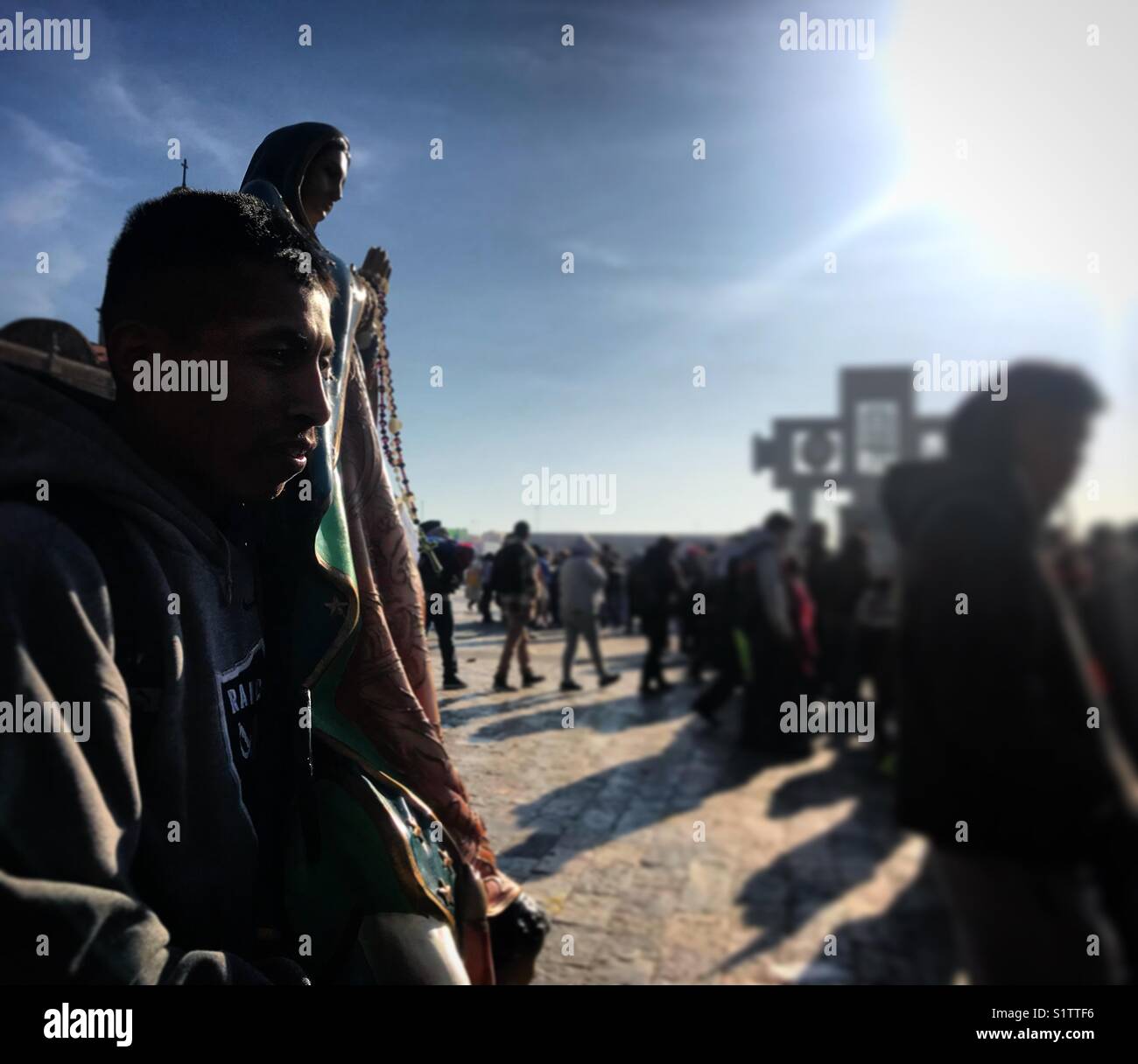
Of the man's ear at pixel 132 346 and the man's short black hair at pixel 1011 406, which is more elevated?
the man's ear at pixel 132 346

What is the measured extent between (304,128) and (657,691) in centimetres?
396

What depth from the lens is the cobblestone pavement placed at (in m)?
1.06

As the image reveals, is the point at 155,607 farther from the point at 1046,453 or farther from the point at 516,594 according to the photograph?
the point at 516,594

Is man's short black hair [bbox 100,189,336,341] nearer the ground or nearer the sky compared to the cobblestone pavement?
nearer the sky

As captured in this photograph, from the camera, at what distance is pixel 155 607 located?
823mm

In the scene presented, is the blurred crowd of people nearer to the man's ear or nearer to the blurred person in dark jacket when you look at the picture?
the man's ear

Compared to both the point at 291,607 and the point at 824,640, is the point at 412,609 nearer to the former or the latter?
the point at 291,607

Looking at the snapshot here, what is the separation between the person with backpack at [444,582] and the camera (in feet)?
4.97

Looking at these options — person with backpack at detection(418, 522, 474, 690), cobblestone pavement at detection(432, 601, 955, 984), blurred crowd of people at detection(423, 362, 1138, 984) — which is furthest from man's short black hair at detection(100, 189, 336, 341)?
cobblestone pavement at detection(432, 601, 955, 984)

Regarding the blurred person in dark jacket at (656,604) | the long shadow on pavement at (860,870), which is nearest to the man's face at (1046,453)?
the long shadow on pavement at (860,870)

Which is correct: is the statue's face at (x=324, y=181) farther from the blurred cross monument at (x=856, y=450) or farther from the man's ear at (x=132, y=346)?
the blurred cross monument at (x=856, y=450)

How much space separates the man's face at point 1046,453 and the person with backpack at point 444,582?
41.2 inches
